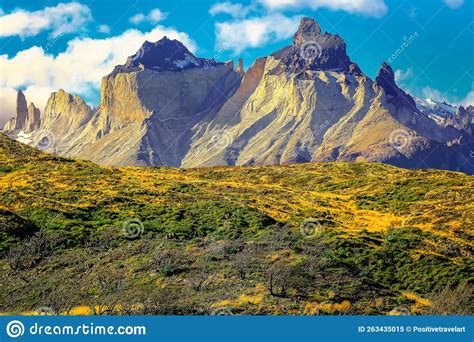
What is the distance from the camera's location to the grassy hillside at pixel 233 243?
42.6 metres

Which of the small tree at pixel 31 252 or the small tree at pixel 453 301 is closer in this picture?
the small tree at pixel 453 301

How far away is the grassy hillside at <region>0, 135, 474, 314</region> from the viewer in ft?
140

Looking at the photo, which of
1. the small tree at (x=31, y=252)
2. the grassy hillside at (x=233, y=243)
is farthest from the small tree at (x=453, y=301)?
the small tree at (x=31, y=252)

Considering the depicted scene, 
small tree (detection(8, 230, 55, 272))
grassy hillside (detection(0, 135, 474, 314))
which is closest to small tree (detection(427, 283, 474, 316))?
grassy hillside (detection(0, 135, 474, 314))

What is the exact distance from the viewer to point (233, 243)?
179 feet

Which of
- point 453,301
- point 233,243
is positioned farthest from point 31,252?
point 453,301

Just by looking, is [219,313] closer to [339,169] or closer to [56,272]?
[56,272]

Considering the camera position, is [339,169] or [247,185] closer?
[247,185]

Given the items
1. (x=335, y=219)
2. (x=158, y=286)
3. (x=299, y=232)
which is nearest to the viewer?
Result: (x=158, y=286)

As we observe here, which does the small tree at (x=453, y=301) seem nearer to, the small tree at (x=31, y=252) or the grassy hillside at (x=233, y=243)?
the grassy hillside at (x=233, y=243)

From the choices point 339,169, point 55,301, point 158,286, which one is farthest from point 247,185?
point 55,301

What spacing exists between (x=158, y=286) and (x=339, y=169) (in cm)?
5165

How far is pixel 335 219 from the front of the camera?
6288cm

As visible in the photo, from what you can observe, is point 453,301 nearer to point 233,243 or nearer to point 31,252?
point 233,243
